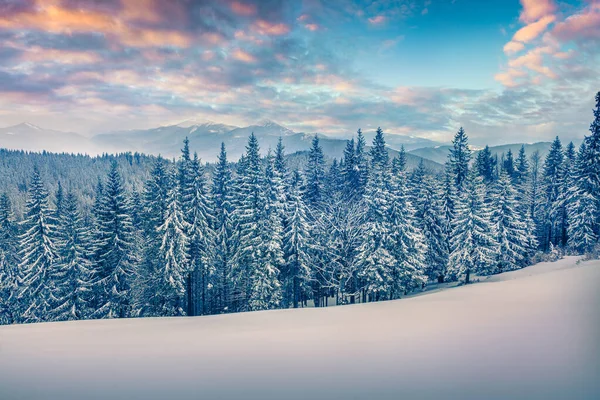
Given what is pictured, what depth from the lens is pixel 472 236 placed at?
3388cm

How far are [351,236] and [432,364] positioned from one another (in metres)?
26.3

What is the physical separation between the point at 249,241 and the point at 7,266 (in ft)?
101

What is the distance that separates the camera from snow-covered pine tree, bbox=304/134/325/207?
39.1 metres

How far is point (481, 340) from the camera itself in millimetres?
5504

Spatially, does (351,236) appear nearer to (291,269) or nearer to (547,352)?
(291,269)

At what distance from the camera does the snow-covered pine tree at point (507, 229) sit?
121ft

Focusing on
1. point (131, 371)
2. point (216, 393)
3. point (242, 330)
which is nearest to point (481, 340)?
point (216, 393)

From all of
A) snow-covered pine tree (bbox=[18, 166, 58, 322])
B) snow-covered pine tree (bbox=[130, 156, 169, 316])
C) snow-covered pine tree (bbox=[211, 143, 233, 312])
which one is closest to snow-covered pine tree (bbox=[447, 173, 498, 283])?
snow-covered pine tree (bbox=[211, 143, 233, 312])

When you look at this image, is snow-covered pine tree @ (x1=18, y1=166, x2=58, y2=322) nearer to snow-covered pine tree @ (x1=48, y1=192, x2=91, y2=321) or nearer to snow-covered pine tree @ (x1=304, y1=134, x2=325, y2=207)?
snow-covered pine tree @ (x1=48, y1=192, x2=91, y2=321)

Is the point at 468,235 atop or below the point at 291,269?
atop

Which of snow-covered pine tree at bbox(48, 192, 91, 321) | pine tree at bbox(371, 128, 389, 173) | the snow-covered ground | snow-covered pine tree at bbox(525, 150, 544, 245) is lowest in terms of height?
snow-covered pine tree at bbox(48, 192, 91, 321)

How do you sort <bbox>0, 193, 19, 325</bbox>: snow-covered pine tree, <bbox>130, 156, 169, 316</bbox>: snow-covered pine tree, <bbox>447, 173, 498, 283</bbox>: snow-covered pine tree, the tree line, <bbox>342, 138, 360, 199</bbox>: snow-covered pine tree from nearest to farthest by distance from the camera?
the tree line, <bbox>130, 156, 169, 316</bbox>: snow-covered pine tree, <bbox>447, 173, 498, 283</bbox>: snow-covered pine tree, <bbox>0, 193, 19, 325</bbox>: snow-covered pine tree, <bbox>342, 138, 360, 199</bbox>: snow-covered pine tree

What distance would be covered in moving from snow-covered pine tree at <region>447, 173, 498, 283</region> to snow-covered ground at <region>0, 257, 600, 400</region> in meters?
27.2

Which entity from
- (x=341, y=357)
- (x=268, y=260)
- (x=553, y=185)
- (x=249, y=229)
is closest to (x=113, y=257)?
(x=249, y=229)
